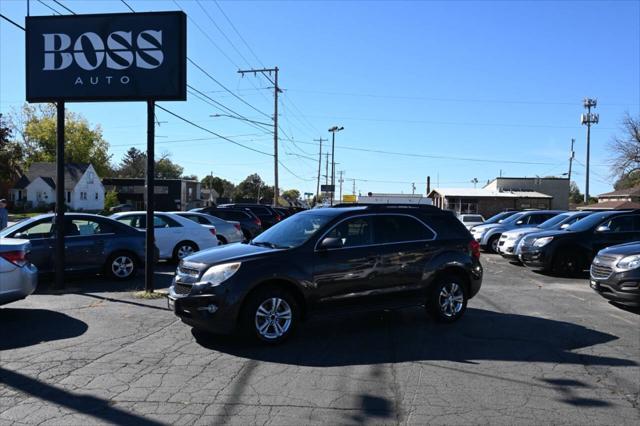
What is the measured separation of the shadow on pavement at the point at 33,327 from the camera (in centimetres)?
673

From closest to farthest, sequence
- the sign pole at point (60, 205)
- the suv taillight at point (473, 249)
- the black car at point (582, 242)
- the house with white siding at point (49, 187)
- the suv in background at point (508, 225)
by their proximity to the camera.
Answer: the suv taillight at point (473, 249)
the sign pole at point (60, 205)
the black car at point (582, 242)
the suv in background at point (508, 225)
the house with white siding at point (49, 187)

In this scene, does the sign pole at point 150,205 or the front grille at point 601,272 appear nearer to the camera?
the front grille at point 601,272

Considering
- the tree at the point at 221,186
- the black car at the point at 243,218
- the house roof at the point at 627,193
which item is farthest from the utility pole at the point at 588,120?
the tree at the point at 221,186

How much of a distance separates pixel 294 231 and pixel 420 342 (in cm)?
223

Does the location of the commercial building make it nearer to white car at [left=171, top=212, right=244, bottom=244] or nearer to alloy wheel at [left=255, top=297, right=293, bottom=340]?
white car at [left=171, top=212, right=244, bottom=244]

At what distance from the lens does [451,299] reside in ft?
26.0

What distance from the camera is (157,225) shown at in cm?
1438

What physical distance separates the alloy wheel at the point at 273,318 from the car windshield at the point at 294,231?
2.62 feet

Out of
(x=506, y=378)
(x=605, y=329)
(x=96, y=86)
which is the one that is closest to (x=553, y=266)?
(x=605, y=329)

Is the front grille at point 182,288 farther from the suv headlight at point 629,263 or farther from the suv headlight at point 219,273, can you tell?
the suv headlight at point 629,263

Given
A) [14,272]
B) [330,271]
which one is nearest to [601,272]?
[330,271]

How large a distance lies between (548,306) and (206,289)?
641cm

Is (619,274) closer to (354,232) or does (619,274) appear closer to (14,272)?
(354,232)

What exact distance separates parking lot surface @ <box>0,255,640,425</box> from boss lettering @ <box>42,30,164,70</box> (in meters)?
4.49
